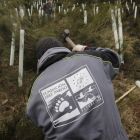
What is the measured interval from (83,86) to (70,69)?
17 cm

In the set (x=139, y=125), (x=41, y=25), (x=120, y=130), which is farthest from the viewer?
(x=41, y=25)

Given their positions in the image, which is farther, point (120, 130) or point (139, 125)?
point (139, 125)

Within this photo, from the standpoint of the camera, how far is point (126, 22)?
243 inches

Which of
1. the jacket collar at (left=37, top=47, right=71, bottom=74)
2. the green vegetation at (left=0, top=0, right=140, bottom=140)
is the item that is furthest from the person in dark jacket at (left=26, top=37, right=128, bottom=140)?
the green vegetation at (left=0, top=0, right=140, bottom=140)

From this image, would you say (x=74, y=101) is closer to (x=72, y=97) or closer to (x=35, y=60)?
(x=72, y=97)

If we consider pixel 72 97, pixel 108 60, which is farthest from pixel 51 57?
pixel 108 60

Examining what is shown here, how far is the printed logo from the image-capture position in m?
1.13

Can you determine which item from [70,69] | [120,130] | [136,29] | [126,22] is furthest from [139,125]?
[126,22]

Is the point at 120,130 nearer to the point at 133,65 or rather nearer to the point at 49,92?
the point at 49,92

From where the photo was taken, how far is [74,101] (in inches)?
44.8

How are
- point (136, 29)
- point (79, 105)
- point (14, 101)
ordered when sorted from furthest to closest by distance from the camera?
1. point (136, 29)
2. point (14, 101)
3. point (79, 105)

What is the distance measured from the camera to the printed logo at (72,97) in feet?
3.69

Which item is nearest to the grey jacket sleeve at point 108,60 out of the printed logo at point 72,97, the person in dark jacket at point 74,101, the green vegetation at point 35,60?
the person in dark jacket at point 74,101

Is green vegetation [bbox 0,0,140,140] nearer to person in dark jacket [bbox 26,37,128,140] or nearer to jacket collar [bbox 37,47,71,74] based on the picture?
person in dark jacket [bbox 26,37,128,140]
